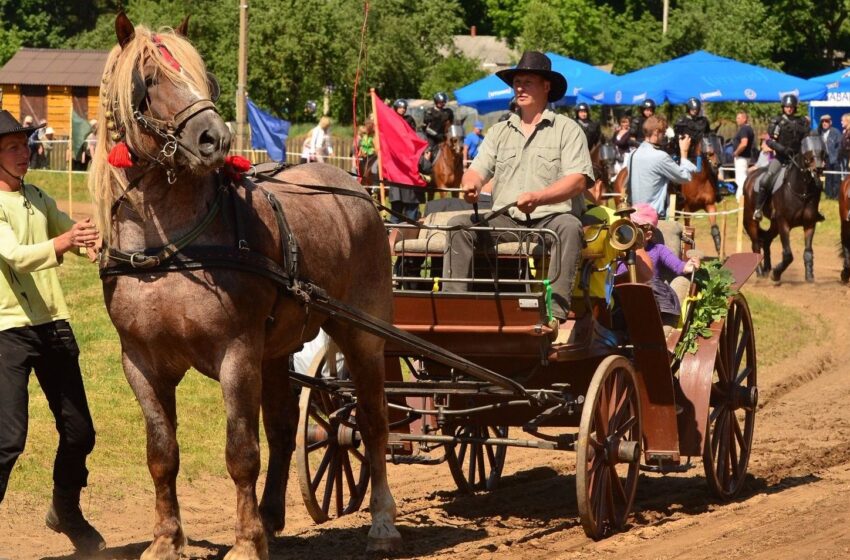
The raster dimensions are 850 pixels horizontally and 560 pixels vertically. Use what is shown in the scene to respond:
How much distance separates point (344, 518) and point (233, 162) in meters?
2.74

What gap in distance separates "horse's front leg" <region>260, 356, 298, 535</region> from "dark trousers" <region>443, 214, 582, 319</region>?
3.36 feet

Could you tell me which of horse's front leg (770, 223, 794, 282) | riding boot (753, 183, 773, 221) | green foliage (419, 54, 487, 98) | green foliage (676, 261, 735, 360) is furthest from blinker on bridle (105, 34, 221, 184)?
green foliage (419, 54, 487, 98)

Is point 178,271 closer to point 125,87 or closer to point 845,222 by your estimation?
point 125,87

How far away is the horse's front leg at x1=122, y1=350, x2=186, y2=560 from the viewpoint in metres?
6.43

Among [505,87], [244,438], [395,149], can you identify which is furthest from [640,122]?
[244,438]

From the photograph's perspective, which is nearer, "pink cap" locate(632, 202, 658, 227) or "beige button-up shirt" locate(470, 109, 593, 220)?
"beige button-up shirt" locate(470, 109, 593, 220)

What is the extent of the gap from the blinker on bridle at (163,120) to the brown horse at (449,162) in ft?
60.5

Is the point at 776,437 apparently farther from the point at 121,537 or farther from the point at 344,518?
the point at 121,537

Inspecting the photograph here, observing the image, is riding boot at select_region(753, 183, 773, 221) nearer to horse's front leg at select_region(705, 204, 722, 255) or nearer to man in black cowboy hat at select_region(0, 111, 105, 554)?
horse's front leg at select_region(705, 204, 722, 255)

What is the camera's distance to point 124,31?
20.5ft

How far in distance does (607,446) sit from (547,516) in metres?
0.88

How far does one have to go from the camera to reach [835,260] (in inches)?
950

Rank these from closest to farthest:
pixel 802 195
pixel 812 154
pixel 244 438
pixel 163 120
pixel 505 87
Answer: pixel 163 120, pixel 244 438, pixel 812 154, pixel 802 195, pixel 505 87

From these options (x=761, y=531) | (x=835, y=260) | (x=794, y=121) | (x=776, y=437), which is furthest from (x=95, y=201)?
(x=835, y=260)
